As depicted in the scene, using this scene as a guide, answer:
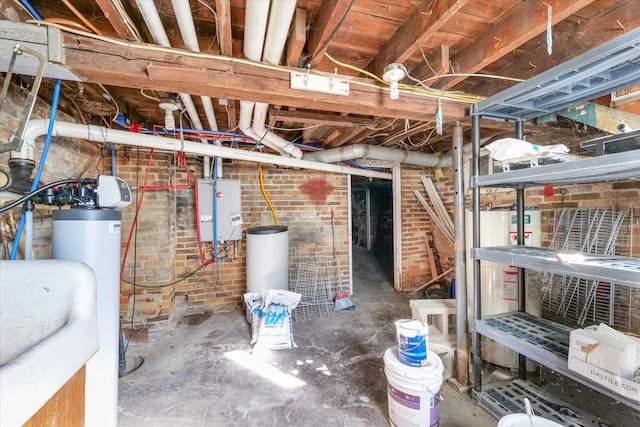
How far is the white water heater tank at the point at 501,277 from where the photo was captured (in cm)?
212

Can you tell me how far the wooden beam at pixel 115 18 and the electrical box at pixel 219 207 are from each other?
2.04m

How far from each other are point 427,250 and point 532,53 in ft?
10.2

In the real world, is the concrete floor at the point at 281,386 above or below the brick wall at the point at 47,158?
below

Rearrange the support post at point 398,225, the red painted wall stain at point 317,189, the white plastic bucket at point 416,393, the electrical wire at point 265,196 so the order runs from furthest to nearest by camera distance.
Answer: the support post at point 398,225
the red painted wall stain at point 317,189
the electrical wire at point 265,196
the white plastic bucket at point 416,393

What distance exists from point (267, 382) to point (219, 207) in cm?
205

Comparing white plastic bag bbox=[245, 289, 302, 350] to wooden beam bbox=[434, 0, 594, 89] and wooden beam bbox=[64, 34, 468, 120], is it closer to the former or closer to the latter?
wooden beam bbox=[64, 34, 468, 120]

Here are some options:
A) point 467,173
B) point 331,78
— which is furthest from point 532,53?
point 467,173

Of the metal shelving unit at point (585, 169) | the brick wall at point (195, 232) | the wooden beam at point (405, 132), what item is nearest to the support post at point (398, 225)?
the wooden beam at point (405, 132)

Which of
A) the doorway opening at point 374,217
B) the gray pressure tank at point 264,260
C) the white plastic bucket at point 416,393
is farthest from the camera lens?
the doorway opening at point 374,217

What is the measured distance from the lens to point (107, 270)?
5.21ft

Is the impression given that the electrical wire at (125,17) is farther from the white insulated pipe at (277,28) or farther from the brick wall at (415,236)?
the brick wall at (415,236)

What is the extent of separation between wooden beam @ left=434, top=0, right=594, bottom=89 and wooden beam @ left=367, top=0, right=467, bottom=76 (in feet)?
1.26

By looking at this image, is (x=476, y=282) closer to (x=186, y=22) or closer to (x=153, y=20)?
(x=186, y=22)

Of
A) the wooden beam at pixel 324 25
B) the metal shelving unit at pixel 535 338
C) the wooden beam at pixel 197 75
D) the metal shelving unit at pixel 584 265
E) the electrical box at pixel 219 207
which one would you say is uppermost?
the wooden beam at pixel 324 25
